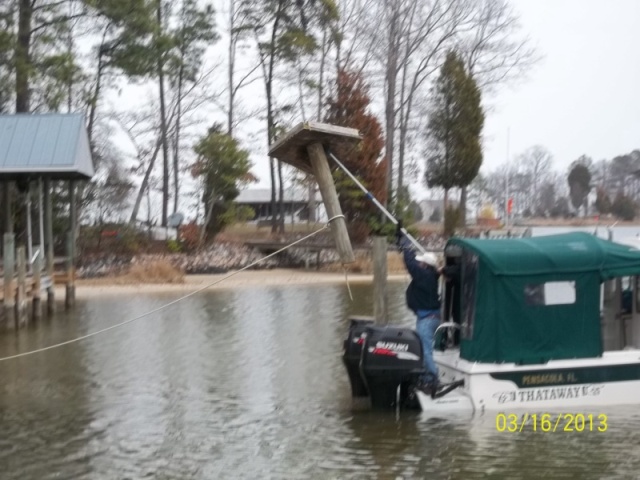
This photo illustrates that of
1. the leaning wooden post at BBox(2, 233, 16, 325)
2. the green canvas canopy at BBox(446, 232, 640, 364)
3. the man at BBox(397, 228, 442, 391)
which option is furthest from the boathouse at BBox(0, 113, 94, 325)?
the green canvas canopy at BBox(446, 232, 640, 364)

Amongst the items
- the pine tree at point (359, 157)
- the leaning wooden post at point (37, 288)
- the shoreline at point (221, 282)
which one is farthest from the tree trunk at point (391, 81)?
the leaning wooden post at point (37, 288)

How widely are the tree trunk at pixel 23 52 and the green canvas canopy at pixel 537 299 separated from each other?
73.6 ft

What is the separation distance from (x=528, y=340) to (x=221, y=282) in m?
24.5

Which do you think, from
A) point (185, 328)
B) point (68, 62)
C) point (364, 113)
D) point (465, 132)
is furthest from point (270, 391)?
point (465, 132)

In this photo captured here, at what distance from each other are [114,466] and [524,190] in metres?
80.5

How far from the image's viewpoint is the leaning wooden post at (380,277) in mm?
13453

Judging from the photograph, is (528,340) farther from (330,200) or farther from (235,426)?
(235,426)

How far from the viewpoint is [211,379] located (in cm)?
1566

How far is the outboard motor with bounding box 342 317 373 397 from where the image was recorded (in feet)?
39.7

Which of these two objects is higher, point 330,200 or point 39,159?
point 39,159

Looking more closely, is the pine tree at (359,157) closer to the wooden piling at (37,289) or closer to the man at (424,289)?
the wooden piling at (37,289)

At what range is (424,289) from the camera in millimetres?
12516
